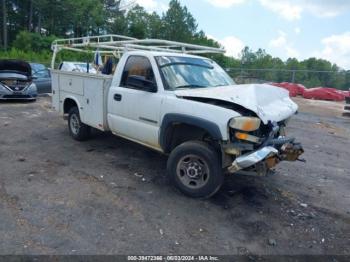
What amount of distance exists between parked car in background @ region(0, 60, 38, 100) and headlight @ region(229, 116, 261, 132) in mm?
10401

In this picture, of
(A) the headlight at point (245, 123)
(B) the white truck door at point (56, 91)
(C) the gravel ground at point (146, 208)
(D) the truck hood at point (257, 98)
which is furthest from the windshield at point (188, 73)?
(B) the white truck door at point (56, 91)

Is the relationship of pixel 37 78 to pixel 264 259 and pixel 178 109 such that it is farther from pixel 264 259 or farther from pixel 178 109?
pixel 264 259

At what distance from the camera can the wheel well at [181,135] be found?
4.76 metres

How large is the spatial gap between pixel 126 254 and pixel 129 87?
300cm

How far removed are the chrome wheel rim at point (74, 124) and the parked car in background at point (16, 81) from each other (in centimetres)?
606

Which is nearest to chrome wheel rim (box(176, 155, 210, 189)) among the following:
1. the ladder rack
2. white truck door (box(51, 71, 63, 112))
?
the ladder rack

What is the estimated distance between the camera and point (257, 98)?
4.37 m

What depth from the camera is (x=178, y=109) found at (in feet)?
15.2

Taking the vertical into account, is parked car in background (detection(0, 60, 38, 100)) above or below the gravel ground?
above

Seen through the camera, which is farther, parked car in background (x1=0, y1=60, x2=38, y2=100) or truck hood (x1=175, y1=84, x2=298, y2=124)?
parked car in background (x1=0, y1=60, x2=38, y2=100)

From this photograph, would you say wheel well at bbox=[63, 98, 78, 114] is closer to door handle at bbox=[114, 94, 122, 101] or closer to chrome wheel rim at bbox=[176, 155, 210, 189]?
door handle at bbox=[114, 94, 122, 101]

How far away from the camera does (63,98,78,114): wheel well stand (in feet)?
23.9

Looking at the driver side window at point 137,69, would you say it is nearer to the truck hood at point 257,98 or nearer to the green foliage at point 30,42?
the truck hood at point 257,98

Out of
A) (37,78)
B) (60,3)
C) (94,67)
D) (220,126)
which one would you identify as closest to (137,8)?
(60,3)
